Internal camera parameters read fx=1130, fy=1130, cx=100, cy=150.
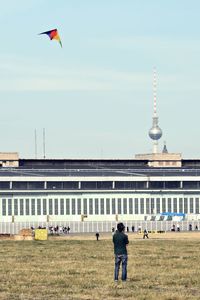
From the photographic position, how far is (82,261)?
57.8 metres

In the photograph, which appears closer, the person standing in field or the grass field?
the grass field

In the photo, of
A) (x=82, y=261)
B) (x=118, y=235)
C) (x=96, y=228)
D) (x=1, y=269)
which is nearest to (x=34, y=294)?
(x=118, y=235)

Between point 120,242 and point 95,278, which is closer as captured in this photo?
point 120,242

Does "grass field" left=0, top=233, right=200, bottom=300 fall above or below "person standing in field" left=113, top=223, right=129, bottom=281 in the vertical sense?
below

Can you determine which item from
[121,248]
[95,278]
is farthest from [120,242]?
[95,278]

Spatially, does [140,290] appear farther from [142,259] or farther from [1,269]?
[142,259]

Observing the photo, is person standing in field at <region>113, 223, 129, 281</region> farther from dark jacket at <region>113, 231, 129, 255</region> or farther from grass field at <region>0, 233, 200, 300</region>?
grass field at <region>0, 233, 200, 300</region>

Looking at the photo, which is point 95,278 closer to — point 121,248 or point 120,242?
point 121,248

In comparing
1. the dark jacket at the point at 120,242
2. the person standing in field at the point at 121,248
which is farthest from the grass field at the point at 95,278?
the dark jacket at the point at 120,242

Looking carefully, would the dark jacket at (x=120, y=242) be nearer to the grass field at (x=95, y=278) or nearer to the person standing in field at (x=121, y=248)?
the person standing in field at (x=121, y=248)

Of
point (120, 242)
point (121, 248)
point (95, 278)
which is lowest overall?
point (95, 278)

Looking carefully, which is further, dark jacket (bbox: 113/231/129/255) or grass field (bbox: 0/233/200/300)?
dark jacket (bbox: 113/231/129/255)

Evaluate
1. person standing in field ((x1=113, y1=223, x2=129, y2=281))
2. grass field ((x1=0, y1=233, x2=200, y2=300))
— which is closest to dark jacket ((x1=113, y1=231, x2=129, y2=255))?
person standing in field ((x1=113, y1=223, x2=129, y2=281))

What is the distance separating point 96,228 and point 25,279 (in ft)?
481
